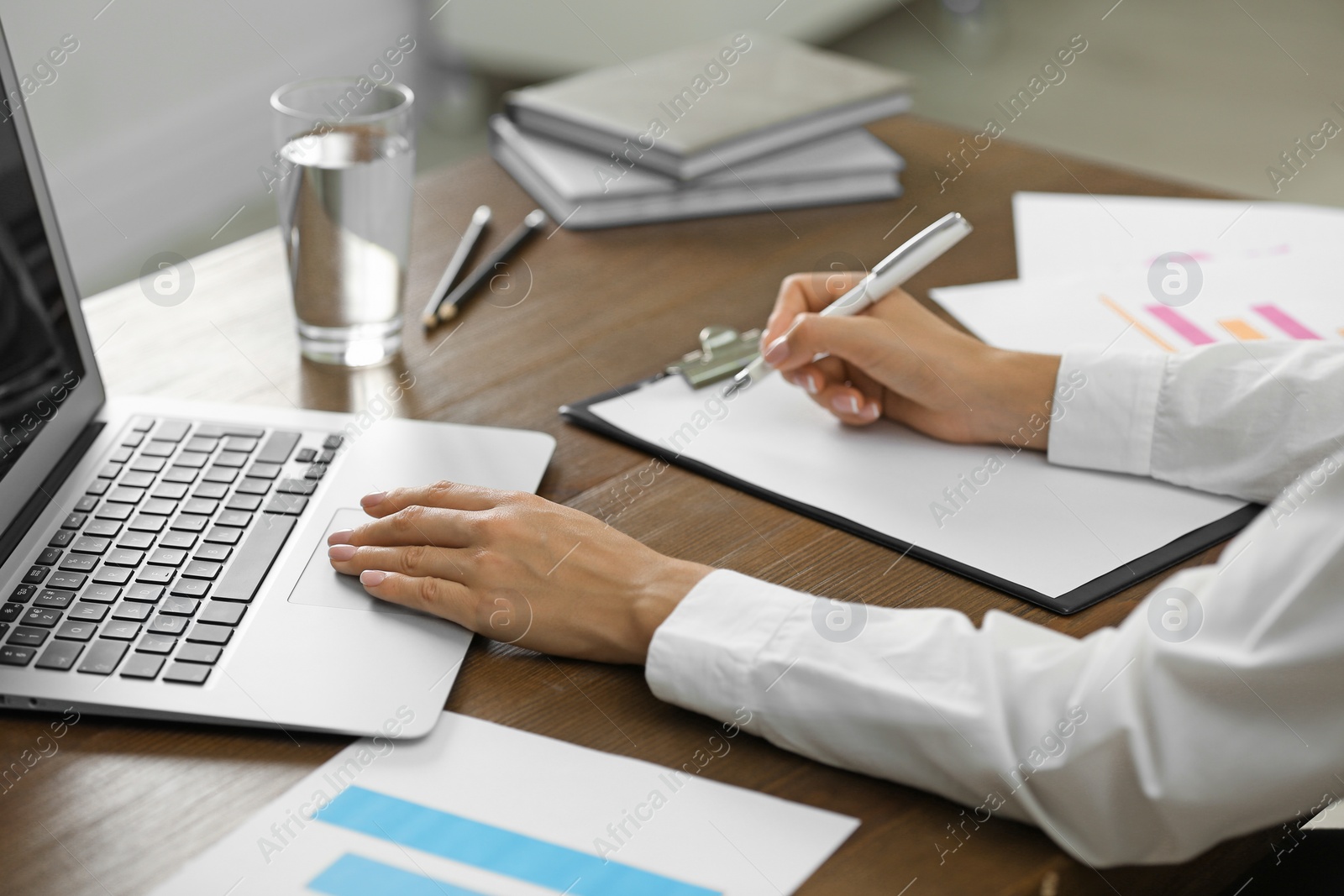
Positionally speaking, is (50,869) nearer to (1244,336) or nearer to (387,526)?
(387,526)

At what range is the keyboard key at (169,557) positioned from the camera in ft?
2.56

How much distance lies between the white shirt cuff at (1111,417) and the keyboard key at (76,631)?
0.73m

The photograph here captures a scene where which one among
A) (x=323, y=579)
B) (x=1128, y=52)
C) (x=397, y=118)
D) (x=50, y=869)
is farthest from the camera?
(x=1128, y=52)

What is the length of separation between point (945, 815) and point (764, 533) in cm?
28

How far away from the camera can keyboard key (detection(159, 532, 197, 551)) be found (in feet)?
2.61

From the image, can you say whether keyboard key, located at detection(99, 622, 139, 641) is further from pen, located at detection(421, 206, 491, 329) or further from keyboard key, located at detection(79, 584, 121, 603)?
pen, located at detection(421, 206, 491, 329)

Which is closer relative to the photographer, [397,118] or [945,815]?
[945,815]

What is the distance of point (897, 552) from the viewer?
849 millimetres

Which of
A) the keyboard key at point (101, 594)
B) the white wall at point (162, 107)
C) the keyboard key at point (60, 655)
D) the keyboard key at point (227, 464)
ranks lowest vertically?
the white wall at point (162, 107)

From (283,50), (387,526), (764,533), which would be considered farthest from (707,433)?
(283,50)

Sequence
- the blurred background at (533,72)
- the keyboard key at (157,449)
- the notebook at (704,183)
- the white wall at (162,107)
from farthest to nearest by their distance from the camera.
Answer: the blurred background at (533,72)
the white wall at (162,107)
the notebook at (704,183)
the keyboard key at (157,449)

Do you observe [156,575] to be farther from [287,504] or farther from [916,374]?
[916,374]

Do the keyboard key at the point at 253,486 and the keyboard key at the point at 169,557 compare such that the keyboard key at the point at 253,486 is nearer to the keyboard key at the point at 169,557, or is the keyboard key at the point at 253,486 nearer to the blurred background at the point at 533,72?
the keyboard key at the point at 169,557

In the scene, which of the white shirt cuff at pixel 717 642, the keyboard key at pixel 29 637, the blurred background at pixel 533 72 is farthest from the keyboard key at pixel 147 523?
the blurred background at pixel 533 72
